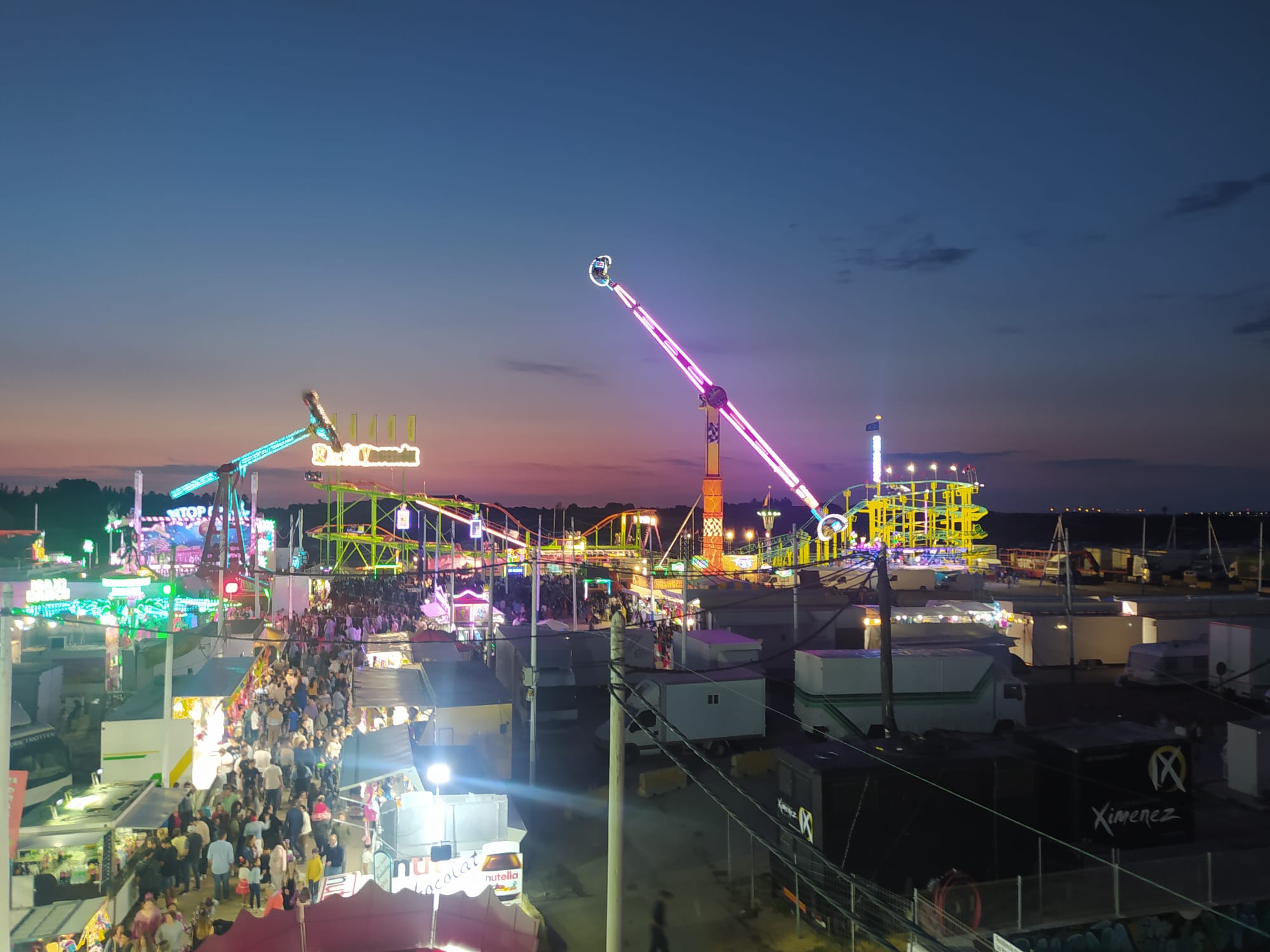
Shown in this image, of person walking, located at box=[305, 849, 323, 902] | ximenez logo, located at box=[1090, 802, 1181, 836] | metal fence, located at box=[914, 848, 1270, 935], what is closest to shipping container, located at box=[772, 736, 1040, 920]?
metal fence, located at box=[914, 848, 1270, 935]

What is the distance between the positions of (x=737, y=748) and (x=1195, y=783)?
8.19 metres

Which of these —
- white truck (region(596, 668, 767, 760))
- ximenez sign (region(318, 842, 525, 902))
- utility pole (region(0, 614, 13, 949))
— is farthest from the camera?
white truck (region(596, 668, 767, 760))

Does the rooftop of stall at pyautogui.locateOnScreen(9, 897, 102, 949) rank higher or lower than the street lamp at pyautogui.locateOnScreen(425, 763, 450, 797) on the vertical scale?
lower

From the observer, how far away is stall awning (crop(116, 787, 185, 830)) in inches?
382

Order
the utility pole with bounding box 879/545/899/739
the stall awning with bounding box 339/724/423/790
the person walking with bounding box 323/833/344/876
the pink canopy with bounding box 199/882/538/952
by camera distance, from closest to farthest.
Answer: the pink canopy with bounding box 199/882/538/952, the person walking with bounding box 323/833/344/876, the stall awning with bounding box 339/724/423/790, the utility pole with bounding box 879/545/899/739

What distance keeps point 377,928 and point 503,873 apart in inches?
129

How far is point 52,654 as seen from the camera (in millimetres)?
24156

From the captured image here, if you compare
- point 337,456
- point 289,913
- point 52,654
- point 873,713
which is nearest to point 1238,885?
point 873,713

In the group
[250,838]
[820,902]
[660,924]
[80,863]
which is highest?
[80,863]

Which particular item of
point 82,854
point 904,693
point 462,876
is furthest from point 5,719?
point 904,693

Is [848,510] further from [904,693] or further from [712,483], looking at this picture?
[904,693]

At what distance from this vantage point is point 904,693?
1634cm

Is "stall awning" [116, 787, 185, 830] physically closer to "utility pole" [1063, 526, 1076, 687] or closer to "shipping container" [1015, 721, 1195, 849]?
"shipping container" [1015, 721, 1195, 849]

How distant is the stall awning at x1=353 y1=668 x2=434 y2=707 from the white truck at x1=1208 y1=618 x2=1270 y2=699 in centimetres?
2010
